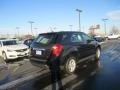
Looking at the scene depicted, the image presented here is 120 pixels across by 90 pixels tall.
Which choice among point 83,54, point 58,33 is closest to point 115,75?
point 83,54

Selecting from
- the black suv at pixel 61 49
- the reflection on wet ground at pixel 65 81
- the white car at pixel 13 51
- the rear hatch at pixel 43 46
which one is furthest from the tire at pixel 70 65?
the white car at pixel 13 51

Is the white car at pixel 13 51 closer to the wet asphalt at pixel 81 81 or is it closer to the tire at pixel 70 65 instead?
the wet asphalt at pixel 81 81

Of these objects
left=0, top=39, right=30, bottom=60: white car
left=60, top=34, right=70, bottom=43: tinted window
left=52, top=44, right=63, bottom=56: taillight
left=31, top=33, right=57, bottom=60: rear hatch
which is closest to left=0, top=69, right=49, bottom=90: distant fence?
left=31, top=33, right=57, bottom=60: rear hatch

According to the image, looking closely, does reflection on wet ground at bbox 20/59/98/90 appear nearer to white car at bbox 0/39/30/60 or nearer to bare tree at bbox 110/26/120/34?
white car at bbox 0/39/30/60

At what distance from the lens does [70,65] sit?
8109mm

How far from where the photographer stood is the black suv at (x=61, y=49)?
746 cm

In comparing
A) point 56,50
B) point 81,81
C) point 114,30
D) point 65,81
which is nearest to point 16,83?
point 65,81

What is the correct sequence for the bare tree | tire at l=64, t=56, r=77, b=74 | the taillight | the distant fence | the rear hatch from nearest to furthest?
the distant fence, the taillight, the rear hatch, tire at l=64, t=56, r=77, b=74, the bare tree

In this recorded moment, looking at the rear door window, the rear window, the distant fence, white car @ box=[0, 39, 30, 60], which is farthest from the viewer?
white car @ box=[0, 39, 30, 60]

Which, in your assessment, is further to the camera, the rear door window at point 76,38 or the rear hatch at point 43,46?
the rear door window at point 76,38

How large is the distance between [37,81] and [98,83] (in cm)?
224

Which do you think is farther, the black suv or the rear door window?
the rear door window

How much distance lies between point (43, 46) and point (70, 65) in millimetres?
1440

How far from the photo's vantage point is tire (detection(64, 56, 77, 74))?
7875mm
